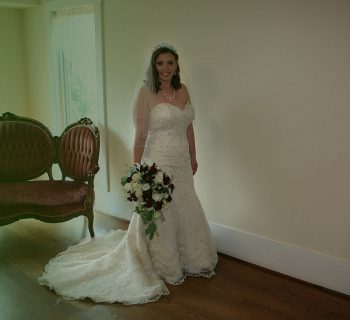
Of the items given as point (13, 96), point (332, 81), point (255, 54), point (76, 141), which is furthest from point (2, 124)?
point (332, 81)

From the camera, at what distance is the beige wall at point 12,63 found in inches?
198

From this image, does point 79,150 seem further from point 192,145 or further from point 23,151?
point 192,145

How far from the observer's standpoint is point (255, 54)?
A: 3061mm

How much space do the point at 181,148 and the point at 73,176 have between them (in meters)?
1.64

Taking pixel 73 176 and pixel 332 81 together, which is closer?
pixel 332 81

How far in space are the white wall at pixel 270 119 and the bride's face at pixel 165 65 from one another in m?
0.55

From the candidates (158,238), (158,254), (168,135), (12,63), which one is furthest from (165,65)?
(12,63)

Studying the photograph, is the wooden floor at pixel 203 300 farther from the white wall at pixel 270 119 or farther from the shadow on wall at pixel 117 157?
the shadow on wall at pixel 117 157

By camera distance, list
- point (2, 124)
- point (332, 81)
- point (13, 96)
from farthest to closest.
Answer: point (13, 96) < point (2, 124) < point (332, 81)

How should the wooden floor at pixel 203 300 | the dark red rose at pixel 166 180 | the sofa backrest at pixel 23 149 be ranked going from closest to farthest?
the wooden floor at pixel 203 300, the dark red rose at pixel 166 180, the sofa backrest at pixel 23 149

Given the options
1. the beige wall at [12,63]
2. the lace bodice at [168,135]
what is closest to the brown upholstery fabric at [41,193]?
Answer: the lace bodice at [168,135]

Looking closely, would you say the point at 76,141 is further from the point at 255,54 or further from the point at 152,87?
the point at 255,54

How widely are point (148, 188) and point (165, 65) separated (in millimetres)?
968

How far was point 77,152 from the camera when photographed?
4156mm
